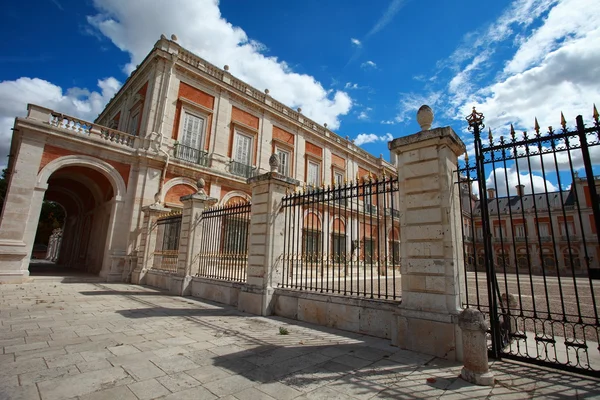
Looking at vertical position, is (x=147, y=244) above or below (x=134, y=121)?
below

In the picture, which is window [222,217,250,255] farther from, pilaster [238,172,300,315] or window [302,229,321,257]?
window [302,229,321,257]

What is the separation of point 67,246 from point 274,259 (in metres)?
20.5

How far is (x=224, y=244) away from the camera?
834 centimetres

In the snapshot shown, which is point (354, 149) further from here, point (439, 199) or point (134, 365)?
point (134, 365)

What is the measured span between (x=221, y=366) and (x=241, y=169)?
14.4 meters

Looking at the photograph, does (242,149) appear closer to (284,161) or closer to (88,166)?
(284,161)

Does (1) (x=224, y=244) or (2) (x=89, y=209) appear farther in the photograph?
(2) (x=89, y=209)

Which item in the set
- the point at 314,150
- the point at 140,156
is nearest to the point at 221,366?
the point at 140,156

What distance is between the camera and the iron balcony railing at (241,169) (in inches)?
656

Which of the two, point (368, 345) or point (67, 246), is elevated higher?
point (67, 246)

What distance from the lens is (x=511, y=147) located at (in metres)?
4.09

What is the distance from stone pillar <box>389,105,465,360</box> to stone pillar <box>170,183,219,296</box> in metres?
6.58

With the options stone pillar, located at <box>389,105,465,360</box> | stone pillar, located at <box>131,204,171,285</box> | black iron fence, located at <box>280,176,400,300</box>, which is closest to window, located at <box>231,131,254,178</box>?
stone pillar, located at <box>131,204,171,285</box>

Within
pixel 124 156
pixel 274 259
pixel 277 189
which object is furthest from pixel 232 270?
pixel 124 156
